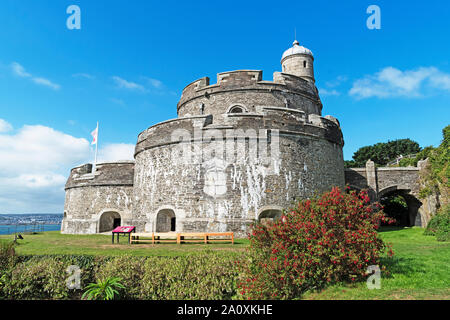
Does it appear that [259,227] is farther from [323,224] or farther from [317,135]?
[317,135]

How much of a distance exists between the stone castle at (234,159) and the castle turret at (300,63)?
452cm

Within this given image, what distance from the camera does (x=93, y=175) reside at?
68.3ft

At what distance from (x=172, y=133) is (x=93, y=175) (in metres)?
9.16

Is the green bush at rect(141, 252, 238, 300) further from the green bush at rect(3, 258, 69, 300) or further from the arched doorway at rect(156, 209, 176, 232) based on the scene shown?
the arched doorway at rect(156, 209, 176, 232)

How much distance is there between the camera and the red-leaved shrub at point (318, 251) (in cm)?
650

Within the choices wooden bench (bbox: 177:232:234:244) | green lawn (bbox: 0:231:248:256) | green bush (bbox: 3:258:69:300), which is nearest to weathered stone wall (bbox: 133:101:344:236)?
wooden bench (bbox: 177:232:234:244)

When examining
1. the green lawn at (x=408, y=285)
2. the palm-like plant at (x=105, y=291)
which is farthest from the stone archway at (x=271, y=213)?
the palm-like plant at (x=105, y=291)

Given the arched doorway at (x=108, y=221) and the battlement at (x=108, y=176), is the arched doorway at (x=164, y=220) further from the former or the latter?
the arched doorway at (x=108, y=221)

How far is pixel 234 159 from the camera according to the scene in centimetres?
1428

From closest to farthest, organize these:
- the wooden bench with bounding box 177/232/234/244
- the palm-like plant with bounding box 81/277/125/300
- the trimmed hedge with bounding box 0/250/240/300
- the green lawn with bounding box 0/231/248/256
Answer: the palm-like plant with bounding box 81/277/125/300 → the trimmed hedge with bounding box 0/250/240/300 → the green lawn with bounding box 0/231/248/256 → the wooden bench with bounding box 177/232/234/244

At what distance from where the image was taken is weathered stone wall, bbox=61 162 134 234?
19812 millimetres

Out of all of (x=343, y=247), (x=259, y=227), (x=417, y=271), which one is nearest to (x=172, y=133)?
(x=259, y=227)

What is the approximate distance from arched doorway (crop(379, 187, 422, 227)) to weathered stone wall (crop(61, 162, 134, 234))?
19.4 m

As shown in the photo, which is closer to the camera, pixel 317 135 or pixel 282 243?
pixel 282 243
